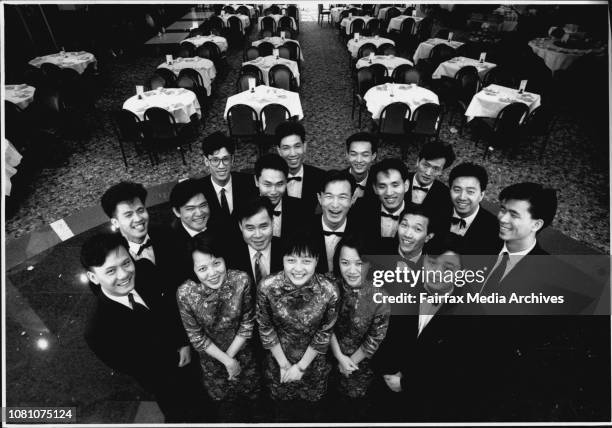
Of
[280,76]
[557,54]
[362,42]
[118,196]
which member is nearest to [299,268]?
[118,196]

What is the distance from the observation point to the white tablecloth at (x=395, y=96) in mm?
5669

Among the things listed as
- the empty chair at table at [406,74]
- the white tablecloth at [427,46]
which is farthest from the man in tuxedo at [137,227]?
→ the white tablecloth at [427,46]

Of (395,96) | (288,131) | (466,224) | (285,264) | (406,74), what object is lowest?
(395,96)

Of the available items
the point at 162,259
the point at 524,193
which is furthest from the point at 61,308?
the point at 524,193

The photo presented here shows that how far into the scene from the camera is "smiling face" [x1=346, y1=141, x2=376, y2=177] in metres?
3.02

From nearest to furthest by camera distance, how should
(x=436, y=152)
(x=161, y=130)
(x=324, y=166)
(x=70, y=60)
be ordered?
(x=436, y=152)
(x=161, y=130)
(x=324, y=166)
(x=70, y=60)

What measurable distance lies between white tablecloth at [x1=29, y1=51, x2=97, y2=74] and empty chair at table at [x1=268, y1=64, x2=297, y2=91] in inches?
182

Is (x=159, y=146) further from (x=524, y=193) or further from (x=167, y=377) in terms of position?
(x=524, y=193)

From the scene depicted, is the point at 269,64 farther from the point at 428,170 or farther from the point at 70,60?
the point at 428,170

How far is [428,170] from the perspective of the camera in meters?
2.95

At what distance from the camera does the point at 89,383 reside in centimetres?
276

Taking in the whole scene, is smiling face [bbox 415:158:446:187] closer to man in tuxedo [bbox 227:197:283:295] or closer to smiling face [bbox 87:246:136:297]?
man in tuxedo [bbox 227:197:283:295]

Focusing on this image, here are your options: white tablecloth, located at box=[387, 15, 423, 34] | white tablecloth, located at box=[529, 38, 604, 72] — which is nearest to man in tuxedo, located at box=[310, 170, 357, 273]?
white tablecloth, located at box=[529, 38, 604, 72]

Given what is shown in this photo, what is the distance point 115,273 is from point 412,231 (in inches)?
68.6
